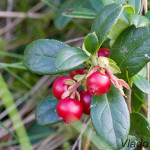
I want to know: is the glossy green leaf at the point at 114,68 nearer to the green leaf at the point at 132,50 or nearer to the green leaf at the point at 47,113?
the green leaf at the point at 132,50

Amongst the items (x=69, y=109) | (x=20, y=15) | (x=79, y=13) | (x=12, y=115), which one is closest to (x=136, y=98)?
(x=69, y=109)

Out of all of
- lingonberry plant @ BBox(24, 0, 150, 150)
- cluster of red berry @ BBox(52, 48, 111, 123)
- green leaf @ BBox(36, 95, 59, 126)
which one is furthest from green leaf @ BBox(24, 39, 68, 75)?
green leaf @ BBox(36, 95, 59, 126)

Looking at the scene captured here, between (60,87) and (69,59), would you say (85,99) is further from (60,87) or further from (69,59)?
(69,59)

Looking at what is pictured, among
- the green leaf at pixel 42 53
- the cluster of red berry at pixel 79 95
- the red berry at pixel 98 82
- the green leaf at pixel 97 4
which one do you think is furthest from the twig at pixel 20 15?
the red berry at pixel 98 82

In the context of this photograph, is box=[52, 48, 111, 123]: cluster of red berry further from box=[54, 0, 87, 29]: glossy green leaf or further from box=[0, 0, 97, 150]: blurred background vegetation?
box=[54, 0, 87, 29]: glossy green leaf

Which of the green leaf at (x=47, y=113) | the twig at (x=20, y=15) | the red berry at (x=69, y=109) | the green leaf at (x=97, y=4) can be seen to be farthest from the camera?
the twig at (x=20, y=15)

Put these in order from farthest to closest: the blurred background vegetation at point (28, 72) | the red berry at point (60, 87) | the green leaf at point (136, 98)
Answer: the blurred background vegetation at point (28, 72) → the green leaf at point (136, 98) → the red berry at point (60, 87)
